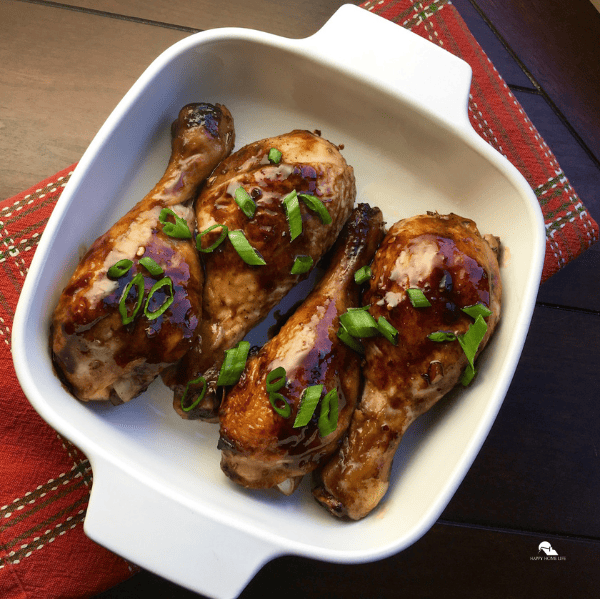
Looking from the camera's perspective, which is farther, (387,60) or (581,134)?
(581,134)

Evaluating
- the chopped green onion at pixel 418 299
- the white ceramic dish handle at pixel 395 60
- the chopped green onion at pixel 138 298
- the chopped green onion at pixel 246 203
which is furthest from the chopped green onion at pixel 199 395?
the white ceramic dish handle at pixel 395 60

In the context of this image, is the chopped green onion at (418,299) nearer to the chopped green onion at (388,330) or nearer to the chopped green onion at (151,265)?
the chopped green onion at (388,330)

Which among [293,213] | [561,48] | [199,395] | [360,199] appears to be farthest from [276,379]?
[561,48]

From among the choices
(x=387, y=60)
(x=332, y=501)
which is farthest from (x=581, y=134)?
(x=332, y=501)

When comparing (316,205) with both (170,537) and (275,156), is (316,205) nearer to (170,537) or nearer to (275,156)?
(275,156)

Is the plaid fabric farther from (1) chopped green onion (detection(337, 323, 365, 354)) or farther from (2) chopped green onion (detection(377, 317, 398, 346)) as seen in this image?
(2) chopped green onion (detection(377, 317, 398, 346))

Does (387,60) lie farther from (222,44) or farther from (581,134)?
(581,134)

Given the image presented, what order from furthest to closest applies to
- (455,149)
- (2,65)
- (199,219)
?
(2,65) < (455,149) < (199,219)
